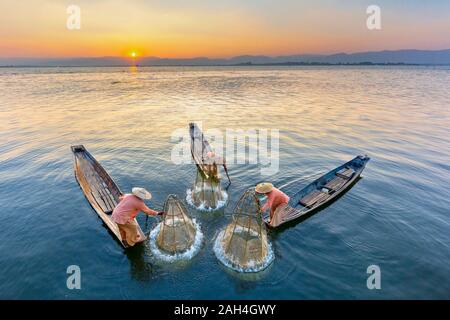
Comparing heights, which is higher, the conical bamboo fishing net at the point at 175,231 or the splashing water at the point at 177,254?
the conical bamboo fishing net at the point at 175,231

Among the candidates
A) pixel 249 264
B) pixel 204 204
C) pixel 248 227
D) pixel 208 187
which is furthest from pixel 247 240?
pixel 208 187

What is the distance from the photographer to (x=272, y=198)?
9.60 m

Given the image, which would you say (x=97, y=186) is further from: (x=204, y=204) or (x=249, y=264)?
(x=249, y=264)

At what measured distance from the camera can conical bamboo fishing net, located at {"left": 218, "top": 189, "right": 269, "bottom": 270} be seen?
8.52 metres

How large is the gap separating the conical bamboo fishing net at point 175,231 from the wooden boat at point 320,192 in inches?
122

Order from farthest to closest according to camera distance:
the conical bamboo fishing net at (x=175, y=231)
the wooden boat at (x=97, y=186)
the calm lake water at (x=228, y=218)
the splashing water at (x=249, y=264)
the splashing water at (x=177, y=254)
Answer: the wooden boat at (x=97, y=186) → the conical bamboo fishing net at (x=175, y=231) → the splashing water at (x=177, y=254) → the splashing water at (x=249, y=264) → the calm lake water at (x=228, y=218)

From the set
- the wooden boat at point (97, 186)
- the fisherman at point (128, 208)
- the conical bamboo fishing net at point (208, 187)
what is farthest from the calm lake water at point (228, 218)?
the fisherman at point (128, 208)

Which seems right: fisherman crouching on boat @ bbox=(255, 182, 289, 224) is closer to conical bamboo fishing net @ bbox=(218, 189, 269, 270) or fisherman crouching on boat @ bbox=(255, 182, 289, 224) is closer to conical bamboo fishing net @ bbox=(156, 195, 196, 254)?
conical bamboo fishing net @ bbox=(218, 189, 269, 270)

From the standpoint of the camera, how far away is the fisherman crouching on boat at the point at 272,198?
9477 millimetres

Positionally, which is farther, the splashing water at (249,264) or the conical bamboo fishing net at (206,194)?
the conical bamboo fishing net at (206,194)

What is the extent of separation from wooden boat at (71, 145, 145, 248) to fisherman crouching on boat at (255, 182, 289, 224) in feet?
14.7

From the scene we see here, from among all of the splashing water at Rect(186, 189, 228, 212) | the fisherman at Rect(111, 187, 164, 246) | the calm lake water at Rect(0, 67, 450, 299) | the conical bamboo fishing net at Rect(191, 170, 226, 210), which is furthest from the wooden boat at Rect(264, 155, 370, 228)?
the fisherman at Rect(111, 187, 164, 246)

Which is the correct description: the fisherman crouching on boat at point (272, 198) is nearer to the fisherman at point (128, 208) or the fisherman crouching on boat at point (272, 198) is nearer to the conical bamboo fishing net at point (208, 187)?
the conical bamboo fishing net at point (208, 187)
